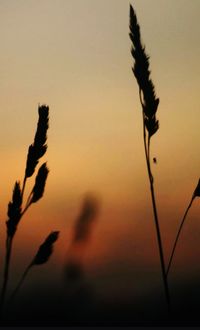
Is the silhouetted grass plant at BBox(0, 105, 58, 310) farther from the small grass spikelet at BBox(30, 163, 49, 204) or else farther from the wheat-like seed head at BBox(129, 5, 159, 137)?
the wheat-like seed head at BBox(129, 5, 159, 137)

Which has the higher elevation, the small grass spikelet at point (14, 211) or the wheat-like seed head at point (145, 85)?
the wheat-like seed head at point (145, 85)

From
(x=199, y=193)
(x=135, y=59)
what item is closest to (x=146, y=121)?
(x=135, y=59)

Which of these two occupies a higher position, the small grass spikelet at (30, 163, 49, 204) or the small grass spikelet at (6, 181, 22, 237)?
the small grass spikelet at (30, 163, 49, 204)

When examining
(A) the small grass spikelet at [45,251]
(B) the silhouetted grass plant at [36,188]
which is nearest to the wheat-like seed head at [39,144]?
(B) the silhouetted grass plant at [36,188]

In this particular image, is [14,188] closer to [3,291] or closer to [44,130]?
[44,130]

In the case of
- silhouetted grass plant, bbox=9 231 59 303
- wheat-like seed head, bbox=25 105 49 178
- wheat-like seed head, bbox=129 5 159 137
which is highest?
wheat-like seed head, bbox=129 5 159 137

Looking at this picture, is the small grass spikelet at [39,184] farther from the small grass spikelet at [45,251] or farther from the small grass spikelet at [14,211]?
the small grass spikelet at [45,251]

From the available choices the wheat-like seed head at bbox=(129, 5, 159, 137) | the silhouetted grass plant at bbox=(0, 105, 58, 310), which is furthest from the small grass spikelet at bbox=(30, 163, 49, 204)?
the wheat-like seed head at bbox=(129, 5, 159, 137)

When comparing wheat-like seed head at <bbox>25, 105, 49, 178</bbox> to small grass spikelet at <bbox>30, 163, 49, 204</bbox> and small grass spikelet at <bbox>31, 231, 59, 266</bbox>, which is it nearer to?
small grass spikelet at <bbox>30, 163, 49, 204</bbox>

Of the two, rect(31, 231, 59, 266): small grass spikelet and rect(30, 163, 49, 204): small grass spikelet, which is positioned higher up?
rect(30, 163, 49, 204): small grass spikelet

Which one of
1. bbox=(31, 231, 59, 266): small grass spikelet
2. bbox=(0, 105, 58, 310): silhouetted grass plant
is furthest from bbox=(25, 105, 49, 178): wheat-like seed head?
bbox=(31, 231, 59, 266): small grass spikelet

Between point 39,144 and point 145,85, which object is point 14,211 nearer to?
point 39,144

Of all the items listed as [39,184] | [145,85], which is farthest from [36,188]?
[145,85]

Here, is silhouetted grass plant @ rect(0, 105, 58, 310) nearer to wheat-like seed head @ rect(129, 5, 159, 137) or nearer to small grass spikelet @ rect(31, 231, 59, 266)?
small grass spikelet @ rect(31, 231, 59, 266)
